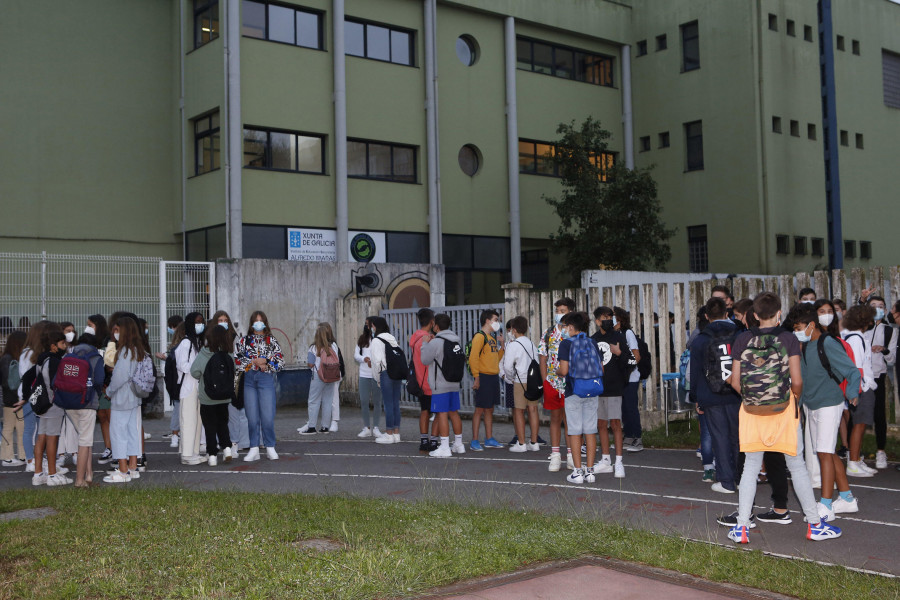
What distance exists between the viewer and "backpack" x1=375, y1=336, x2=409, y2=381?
13.7 metres

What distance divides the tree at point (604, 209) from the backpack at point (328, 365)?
44.8ft

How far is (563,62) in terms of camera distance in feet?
102

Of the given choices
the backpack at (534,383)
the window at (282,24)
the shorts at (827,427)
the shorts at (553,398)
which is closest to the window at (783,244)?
the window at (282,24)

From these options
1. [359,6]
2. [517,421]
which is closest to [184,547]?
[517,421]

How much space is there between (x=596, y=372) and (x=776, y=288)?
5238 mm

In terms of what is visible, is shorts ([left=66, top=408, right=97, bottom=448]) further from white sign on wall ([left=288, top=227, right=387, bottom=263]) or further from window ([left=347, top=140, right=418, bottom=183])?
window ([left=347, top=140, right=418, bottom=183])

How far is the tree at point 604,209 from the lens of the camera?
27.0 m

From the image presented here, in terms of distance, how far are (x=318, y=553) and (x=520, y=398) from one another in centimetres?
625

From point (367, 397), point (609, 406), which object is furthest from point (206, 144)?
point (609, 406)

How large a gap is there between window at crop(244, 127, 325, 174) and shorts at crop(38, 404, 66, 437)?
46.1 ft

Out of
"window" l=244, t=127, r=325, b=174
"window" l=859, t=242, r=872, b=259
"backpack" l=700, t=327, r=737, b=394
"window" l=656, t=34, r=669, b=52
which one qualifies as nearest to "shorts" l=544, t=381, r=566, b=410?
"backpack" l=700, t=327, r=737, b=394

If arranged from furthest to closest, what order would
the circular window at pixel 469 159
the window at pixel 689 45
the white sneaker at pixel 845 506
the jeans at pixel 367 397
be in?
the window at pixel 689 45 → the circular window at pixel 469 159 → the jeans at pixel 367 397 → the white sneaker at pixel 845 506

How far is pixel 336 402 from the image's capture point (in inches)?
631

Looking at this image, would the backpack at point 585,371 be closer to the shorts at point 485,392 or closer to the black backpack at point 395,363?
the shorts at point 485,392
